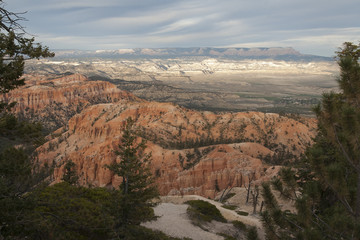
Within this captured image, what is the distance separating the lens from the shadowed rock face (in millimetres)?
48250

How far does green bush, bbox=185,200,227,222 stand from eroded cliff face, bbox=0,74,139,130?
358 ft

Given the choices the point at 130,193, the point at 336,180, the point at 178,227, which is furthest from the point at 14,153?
the point at 178,227

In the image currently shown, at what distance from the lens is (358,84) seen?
6.71 metres

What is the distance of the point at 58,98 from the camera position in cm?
14075

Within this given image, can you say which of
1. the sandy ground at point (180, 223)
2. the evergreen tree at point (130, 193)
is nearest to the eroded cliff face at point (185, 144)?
the sandy ground at point (180, 223)

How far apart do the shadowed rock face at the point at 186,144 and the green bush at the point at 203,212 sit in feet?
33.6

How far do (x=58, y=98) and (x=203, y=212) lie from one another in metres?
134

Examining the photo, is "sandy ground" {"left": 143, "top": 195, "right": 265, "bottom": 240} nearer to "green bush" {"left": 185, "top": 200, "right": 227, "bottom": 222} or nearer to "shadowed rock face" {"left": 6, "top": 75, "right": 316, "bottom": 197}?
"green bush" {"left": 185, "top": 200, "right": 227, "bottom": 222}

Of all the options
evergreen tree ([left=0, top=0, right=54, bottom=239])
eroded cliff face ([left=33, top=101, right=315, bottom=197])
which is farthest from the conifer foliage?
eroded cliff face ([left=33, top=101, right=315, bottom=197])

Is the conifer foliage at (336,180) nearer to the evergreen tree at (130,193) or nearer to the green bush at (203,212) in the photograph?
the evergreen tree at (130,193)

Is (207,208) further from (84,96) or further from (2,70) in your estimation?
(84,96)

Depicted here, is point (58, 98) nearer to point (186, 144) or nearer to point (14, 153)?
point (186, 144)

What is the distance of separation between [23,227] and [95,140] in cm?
7159

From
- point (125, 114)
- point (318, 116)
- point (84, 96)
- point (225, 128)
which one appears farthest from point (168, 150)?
point (84, 96)
